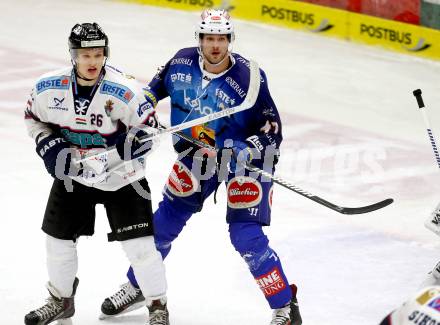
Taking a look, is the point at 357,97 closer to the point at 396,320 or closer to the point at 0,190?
the point at 0,190

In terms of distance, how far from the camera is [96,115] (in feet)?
17.8

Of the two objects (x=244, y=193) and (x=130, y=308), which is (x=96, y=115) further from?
(x=130, y=308)

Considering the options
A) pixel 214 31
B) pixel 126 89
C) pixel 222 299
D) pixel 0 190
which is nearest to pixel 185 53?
pixel 214 31

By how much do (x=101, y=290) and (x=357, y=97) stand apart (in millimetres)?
4766

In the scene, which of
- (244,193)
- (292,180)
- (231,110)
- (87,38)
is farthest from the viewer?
(292,180)

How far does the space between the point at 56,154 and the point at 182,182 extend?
2.61ft

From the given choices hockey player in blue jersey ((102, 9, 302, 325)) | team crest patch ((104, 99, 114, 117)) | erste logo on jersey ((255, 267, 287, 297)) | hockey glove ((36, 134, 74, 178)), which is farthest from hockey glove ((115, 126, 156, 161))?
erste logo on jersey ((255, 267, 287, 297))

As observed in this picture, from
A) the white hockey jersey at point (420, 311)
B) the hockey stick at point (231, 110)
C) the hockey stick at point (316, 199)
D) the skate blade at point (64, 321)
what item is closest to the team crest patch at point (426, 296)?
the white hockey jersey at point (420, 311)

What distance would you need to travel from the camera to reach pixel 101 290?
641 cm

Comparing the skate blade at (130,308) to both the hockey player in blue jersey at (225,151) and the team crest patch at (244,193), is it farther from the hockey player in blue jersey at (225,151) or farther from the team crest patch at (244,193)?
the team crest patch at (244,193)

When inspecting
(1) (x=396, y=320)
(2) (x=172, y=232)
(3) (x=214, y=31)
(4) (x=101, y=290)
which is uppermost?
(3) (x=214, y=31)

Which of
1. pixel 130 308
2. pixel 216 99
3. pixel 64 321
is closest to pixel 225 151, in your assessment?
pixel 216 99

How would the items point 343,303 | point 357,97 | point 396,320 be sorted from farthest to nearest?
point 357,97, point 343,303, point 396,320

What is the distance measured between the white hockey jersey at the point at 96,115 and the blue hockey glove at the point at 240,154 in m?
0.42
